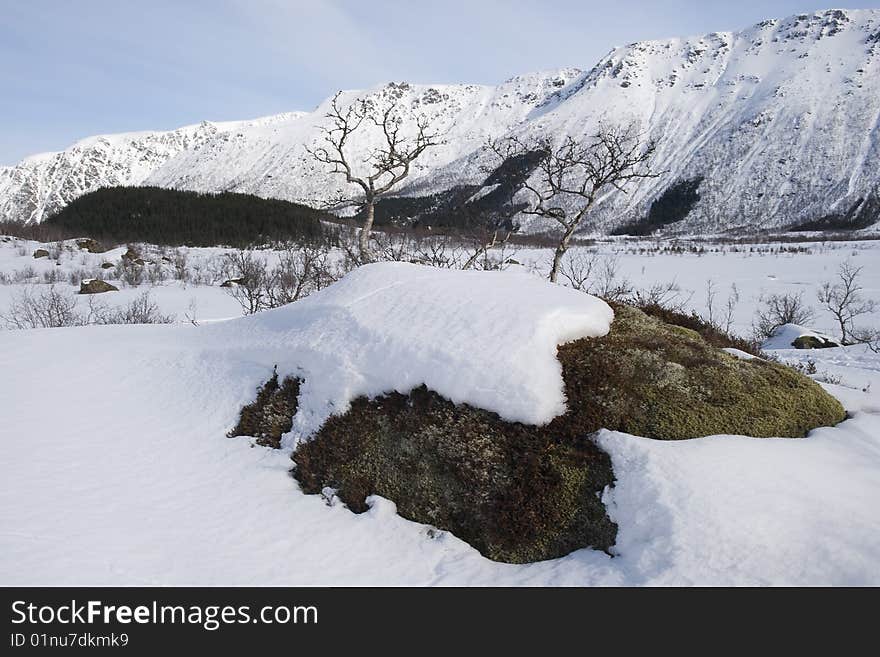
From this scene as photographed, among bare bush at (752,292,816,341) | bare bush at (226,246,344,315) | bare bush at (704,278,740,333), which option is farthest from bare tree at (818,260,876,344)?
bare bush at (226,246,344,315)

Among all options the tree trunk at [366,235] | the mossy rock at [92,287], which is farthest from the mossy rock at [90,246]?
the tree trunk at [366,235]

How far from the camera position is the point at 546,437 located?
13.4ft

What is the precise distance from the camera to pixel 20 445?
4.86m

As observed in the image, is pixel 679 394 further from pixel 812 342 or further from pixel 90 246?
pixel 90 246

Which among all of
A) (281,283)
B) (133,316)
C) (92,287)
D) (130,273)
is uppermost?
(281,283)

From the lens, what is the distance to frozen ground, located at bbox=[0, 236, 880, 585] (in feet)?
10.3

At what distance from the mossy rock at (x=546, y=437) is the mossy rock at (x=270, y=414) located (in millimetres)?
471

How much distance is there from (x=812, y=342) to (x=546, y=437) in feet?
42.7

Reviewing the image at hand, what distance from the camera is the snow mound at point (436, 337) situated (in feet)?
14.5

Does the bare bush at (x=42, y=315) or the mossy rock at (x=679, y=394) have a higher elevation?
the mossy rock at (x=679, y=394)

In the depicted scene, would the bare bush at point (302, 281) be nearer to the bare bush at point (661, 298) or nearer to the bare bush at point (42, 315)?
the bare bush at point (42, 315)

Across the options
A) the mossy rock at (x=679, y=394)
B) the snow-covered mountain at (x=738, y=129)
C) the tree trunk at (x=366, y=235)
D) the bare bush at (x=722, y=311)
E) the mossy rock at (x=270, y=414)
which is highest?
the snow-covered mountain at (x=738, y=129)

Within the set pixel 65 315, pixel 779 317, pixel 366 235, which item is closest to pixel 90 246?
pixel 65 315
